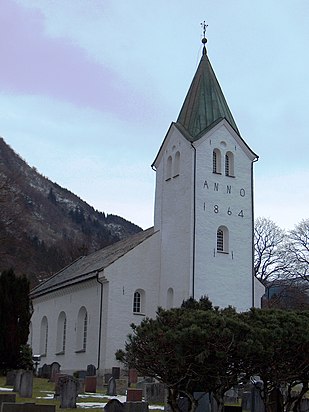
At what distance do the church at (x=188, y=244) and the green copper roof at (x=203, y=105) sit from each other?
6cm

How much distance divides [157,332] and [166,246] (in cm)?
2050

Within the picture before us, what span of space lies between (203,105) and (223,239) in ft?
25.1

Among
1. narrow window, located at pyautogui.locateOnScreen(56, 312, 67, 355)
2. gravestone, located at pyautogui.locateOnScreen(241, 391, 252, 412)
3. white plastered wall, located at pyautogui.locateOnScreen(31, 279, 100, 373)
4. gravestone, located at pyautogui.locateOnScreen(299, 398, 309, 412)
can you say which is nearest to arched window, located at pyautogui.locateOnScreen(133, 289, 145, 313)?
white plastered wall, located at pyautogui.locateOnScreen(31, 279, 100, 373)

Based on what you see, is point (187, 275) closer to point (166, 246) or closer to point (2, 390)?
point (166, 246)

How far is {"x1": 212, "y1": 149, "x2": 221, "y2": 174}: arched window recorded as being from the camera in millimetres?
33375

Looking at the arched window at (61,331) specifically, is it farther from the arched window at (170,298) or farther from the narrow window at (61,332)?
the arched window at (170,298)

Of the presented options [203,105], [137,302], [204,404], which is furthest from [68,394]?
[203,105]

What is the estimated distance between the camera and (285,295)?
171ft

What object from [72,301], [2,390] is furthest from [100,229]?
[2,390]

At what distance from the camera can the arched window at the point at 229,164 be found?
33.8 meters

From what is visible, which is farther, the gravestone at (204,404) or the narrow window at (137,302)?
the narrow window at (137,302)

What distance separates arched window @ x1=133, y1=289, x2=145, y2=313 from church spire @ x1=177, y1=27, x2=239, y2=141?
8.64 m

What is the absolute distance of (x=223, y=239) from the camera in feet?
108

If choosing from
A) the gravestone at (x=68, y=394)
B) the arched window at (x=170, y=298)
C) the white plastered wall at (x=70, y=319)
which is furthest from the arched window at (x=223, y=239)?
the gravestone at (x=68, y=394)
